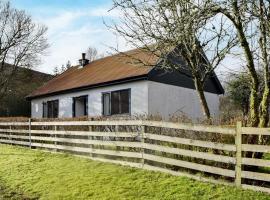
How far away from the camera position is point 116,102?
22500mm

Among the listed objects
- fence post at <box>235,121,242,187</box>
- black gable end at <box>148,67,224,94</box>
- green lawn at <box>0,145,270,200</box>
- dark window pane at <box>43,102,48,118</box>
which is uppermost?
black gable end at <box>148,67,224,94</box>

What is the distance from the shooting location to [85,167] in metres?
11.8

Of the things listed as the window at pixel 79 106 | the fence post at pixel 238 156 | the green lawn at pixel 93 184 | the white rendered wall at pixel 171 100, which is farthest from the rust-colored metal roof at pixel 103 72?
the fence post at pixel 238 156

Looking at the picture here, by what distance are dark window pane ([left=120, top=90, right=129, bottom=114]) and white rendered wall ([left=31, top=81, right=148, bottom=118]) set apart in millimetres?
310

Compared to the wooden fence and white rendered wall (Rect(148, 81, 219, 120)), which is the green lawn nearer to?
the wooden fence

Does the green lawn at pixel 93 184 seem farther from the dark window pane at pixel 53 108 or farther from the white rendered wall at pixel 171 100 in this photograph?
the dark window pane at pixel 53 108

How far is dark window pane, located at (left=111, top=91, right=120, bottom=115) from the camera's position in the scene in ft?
73.4

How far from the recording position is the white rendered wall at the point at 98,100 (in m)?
20.8

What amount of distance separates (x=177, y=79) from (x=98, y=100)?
4642 millimetres

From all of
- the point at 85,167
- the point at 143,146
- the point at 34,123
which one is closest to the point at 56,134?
the point at 34,123

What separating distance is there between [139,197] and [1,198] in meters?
3.57

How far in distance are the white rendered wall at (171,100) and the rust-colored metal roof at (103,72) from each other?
1.36 meters

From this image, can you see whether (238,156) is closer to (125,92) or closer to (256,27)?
(256,27)

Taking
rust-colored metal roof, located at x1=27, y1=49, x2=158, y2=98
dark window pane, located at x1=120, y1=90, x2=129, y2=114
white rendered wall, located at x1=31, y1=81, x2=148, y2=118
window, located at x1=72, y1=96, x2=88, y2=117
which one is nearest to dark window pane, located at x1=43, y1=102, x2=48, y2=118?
white rendered wall, located at x1=31, y1=81, x2=148, y2=118
